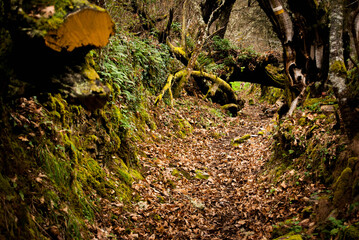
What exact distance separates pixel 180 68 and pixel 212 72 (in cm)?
343

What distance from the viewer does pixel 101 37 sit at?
99.3 inches

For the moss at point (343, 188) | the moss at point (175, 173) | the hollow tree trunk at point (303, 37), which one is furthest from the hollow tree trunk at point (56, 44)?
the hollow tree trunk at point (303, 37)

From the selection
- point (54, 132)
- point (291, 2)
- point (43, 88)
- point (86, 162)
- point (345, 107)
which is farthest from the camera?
point (291, 2)

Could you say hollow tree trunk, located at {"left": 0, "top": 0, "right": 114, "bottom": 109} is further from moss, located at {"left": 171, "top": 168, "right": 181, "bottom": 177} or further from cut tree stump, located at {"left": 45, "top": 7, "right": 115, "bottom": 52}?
moss, located at {"left": 171, "top": 168, "right": 181, "bottom": 177}

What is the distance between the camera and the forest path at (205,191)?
15.1ft

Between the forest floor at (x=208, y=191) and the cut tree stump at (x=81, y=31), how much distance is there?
3.05 meters

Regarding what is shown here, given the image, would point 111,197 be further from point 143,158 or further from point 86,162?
point 143,158

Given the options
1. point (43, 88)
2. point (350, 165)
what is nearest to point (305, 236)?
point (350, 165)

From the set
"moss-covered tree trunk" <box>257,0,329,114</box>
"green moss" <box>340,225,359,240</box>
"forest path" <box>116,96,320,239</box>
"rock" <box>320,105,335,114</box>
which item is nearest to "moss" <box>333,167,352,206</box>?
"green moss" <box>340,225,359,240</box>

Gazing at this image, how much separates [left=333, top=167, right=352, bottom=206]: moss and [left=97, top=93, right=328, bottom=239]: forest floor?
575 mm

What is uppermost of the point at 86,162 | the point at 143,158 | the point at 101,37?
the point at 101,37

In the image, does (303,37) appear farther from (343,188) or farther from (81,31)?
(81,31)

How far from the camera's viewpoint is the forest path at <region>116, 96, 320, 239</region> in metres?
4.61

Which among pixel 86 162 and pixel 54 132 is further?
pixel 86 162
